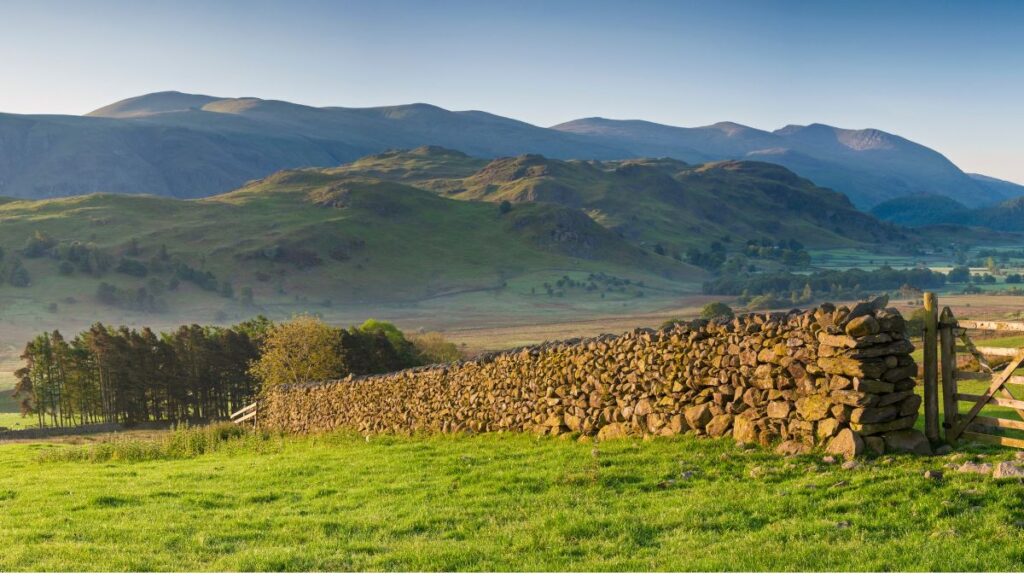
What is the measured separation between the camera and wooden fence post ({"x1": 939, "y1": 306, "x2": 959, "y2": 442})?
13.3m

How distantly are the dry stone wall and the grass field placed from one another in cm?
77

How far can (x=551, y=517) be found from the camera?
10742mm

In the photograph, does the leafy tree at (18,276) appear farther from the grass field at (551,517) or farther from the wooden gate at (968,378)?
the wooden gate at (968,378)

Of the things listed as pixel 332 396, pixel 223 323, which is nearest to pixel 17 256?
pixel 223 323

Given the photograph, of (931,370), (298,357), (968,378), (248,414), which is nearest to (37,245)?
(298,357)

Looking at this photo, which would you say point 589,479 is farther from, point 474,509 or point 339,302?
point 339,302

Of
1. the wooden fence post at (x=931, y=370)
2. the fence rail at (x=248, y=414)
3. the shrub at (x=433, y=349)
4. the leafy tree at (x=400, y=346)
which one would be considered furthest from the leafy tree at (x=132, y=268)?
the wooden fence post at (x=931, y=370)

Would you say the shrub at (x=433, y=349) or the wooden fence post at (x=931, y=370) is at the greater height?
the wooden fence post at (x=931, y=370)

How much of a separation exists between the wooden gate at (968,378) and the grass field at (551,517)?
1.26 metres

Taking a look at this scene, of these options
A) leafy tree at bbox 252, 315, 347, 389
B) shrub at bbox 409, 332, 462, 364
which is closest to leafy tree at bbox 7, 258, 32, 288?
shrub at bbox 409, 332, 462, 364

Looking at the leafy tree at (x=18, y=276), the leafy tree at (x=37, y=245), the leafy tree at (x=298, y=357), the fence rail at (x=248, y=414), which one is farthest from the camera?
the leafy tree at (x=37, y=245)

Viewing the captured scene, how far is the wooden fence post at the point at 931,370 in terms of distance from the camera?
44.1ft

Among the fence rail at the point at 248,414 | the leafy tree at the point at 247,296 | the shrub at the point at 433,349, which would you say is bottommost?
the shrub at the point at 433,349

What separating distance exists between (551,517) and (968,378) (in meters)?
7.41
